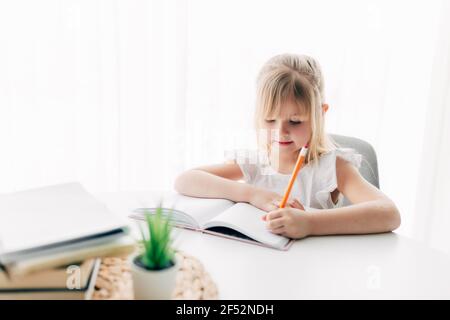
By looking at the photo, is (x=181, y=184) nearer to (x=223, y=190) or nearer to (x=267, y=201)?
(x=223, y=190)

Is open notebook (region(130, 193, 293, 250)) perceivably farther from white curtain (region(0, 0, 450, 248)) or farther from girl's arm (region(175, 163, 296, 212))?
white curtain (region(0, 0, 450, 248))

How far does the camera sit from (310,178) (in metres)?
1.14

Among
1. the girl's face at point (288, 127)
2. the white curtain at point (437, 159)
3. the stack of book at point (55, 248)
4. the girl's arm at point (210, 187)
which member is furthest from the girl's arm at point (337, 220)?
the white curtain at point (437, 159)

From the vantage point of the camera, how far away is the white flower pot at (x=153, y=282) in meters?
0.48

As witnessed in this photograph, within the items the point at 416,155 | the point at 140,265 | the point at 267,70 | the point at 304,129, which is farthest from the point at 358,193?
the point at 416,155

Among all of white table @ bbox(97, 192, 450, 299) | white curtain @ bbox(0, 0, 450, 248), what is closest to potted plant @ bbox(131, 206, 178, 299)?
white table @ bbox(97, 192, 450, 299)

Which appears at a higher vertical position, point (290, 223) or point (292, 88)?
point (292, 88)

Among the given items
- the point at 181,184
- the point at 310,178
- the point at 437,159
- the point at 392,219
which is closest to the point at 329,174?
the point at 310,178

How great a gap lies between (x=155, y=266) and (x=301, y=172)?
0.74 meters

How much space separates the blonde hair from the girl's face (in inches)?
0.4

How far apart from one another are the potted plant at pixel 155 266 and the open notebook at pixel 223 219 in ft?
0.66

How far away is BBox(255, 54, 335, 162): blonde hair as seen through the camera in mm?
1026

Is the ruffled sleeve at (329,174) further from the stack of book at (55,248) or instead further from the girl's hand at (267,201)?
the stack of book at (55,248)

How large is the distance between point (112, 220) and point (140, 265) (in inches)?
2.5
